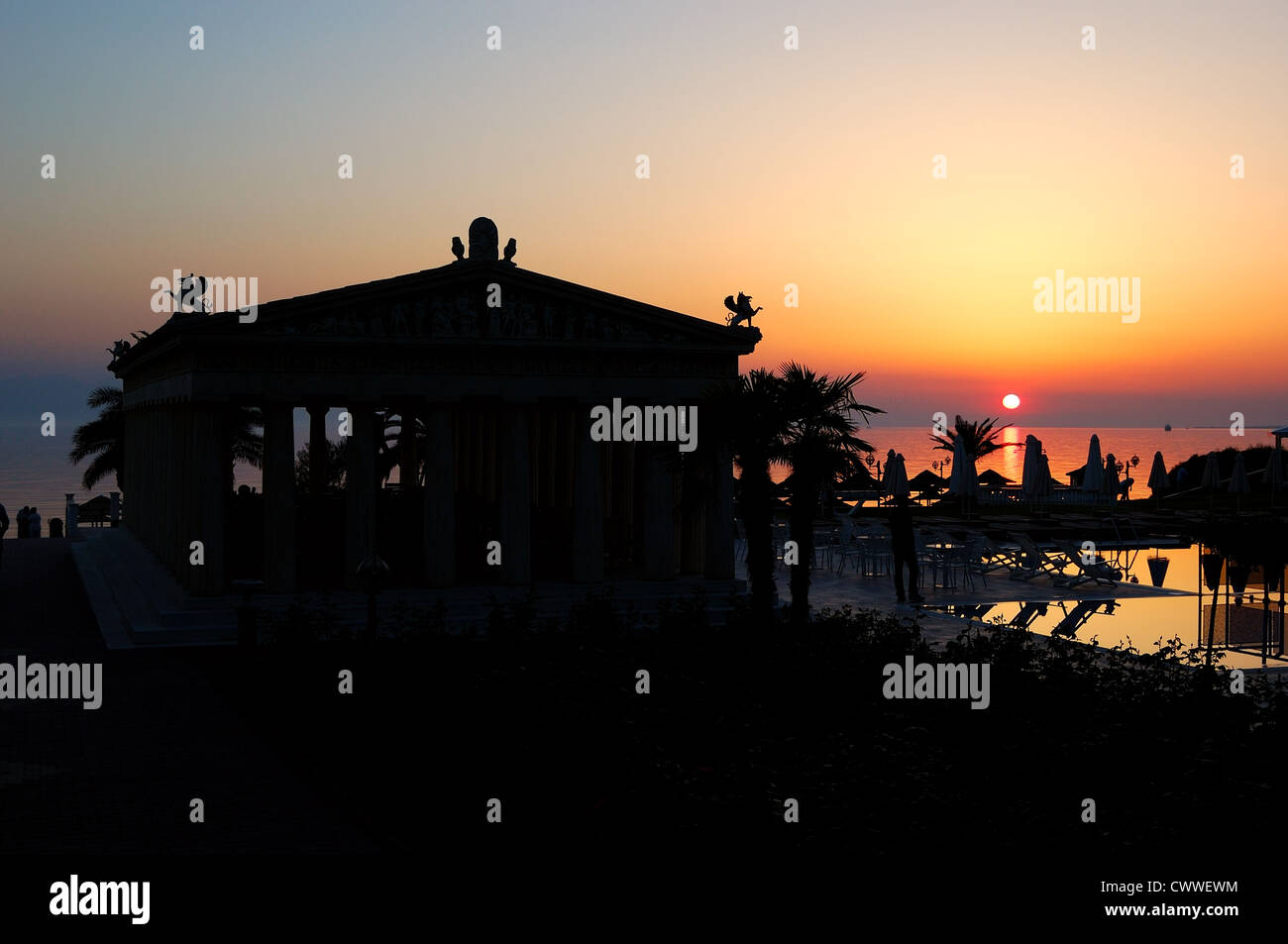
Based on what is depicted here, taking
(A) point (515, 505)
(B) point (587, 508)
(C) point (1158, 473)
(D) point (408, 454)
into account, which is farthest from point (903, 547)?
(C) point (1158, 473)

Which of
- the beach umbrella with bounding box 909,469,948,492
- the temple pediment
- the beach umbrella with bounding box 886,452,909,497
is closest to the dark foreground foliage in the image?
the temple pediment

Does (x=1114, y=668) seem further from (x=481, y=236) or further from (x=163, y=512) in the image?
(x=163, y=512)

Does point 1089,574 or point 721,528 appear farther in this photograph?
point 1089,574

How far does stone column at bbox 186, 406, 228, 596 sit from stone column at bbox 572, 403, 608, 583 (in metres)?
6.25

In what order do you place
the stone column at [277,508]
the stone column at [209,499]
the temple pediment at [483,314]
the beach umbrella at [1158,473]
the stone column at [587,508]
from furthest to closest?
the beach umbrella at [1158,473], the stone column at [587,508], the stone column at [277,508], the stone column at [209,499], the temple pediment at [483,314]

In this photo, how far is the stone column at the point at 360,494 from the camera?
22.4 m

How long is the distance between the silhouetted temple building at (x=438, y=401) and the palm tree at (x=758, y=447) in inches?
49.4

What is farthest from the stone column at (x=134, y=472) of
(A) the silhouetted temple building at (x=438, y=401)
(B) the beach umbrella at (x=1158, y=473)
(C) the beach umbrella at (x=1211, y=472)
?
(B) the beach umbrella at (x=1158, y=473)

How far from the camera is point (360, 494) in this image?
22.4 meters

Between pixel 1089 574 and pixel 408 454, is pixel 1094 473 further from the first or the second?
pixel 408 454

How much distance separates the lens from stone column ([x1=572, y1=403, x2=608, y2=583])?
23.4 meters

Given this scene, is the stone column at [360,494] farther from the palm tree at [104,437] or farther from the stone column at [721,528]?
the palm tree at [104,437]

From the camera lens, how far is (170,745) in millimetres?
13703

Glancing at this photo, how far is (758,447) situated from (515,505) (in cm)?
593
